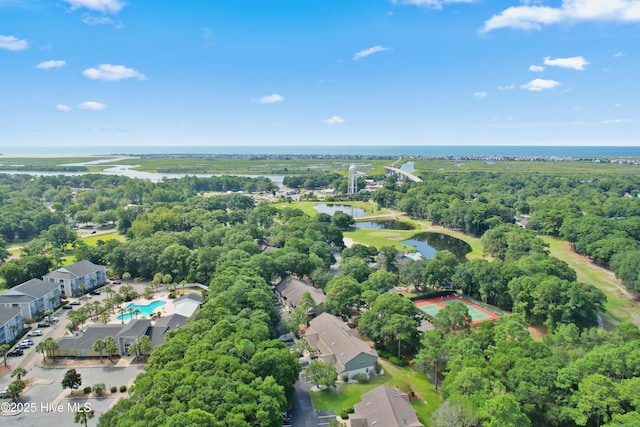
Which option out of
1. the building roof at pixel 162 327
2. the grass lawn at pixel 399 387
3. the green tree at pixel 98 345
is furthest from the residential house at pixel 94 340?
the grass lawn at pixel 399 387

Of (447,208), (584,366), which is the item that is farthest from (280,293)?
(447,208)

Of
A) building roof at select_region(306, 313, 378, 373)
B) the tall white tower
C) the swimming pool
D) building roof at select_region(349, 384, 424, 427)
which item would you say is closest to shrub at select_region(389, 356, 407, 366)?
building roof at select_region(306, 313, 378, 373)

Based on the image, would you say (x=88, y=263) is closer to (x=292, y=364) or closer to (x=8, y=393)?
(x=8, y=393)

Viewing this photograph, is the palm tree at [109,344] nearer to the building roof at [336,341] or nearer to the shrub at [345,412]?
the building roof at [336,341]

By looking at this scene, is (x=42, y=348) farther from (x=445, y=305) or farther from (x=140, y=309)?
(x=445, y=305)

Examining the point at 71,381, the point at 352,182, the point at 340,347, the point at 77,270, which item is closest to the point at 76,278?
the point at 77,270

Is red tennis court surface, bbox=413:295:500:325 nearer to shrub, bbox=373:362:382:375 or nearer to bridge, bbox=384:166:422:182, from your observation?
shrub, bbox=373:362:382:375
